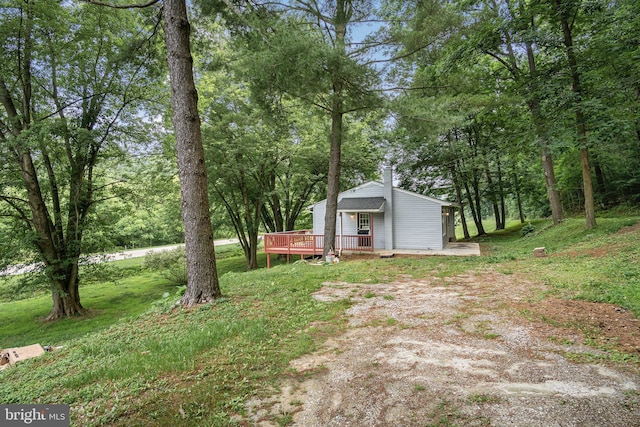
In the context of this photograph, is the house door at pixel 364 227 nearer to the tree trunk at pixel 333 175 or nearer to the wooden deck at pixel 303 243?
the wooden deck at pixel 303 243

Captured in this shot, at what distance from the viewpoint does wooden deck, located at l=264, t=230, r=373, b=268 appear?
1398 centimetres

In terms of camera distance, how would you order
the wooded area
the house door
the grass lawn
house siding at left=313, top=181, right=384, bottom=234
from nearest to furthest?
the grass lawn → the wooded area → the house door → house siding at left=313, top=181, right=384, bottom=234

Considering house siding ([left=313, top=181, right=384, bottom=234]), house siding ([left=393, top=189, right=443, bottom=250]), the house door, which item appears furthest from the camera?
house siding ([left=313, top=181, right=384, bottom=234])

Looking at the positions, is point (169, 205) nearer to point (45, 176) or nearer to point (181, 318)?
point (45, 176)

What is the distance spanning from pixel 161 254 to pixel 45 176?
20.9 ft

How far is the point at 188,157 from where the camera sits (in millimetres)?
4789

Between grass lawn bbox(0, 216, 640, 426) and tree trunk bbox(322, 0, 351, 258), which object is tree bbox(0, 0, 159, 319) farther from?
grass lawn bbox(0, 216, 640, 426)

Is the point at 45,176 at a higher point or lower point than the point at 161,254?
higher

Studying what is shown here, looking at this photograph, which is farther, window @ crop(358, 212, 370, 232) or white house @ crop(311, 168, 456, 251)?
window @ crop(358, 212, 370, 232)

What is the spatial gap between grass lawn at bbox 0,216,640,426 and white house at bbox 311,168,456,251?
6431mm

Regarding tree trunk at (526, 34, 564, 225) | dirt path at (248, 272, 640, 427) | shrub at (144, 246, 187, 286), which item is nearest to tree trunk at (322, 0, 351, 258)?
tree trunk at (526, 34, 564, 225)

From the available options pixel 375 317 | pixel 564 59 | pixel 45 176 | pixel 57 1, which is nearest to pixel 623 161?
pixel 564 59

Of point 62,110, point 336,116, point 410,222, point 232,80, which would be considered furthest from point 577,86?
point 62,110

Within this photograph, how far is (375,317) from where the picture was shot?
410 centimetres
